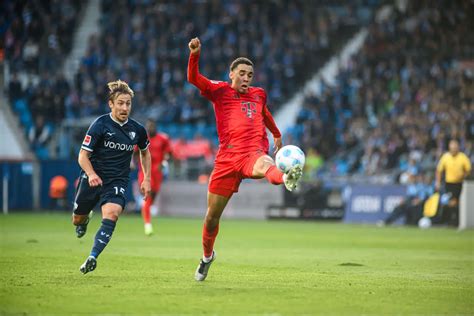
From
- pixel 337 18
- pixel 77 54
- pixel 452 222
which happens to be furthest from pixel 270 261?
pixel 77 54

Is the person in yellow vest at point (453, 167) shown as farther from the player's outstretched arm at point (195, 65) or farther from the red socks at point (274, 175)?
the red socks at point (274, 175)

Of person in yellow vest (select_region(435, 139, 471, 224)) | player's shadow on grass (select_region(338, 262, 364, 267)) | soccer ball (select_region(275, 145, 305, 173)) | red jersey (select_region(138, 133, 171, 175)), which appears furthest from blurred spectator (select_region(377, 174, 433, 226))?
soccer ball (select_region(275, 145, 305, 173))

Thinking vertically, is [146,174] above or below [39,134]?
above

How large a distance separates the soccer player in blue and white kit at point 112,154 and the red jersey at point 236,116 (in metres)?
1.07

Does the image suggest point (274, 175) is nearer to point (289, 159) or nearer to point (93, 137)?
point (289, 159)

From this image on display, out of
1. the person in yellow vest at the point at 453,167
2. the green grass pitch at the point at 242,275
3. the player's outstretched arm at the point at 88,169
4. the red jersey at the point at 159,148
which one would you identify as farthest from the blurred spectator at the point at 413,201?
the player's outstretched arm at the point at 88,169

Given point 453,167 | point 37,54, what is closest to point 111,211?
point 453,167

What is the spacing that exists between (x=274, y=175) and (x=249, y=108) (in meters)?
1.36

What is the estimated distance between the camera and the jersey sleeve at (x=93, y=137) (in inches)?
465

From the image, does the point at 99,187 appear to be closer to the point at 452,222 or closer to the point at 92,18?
the point at 452,222

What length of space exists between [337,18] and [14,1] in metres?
14.5

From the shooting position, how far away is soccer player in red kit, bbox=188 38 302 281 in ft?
36.8

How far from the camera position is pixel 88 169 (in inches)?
456

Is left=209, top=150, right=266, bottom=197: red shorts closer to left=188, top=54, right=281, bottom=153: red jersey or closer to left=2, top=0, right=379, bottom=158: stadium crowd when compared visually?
left=188, top=54, right=281, bottom=153: red jersey
